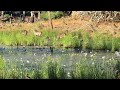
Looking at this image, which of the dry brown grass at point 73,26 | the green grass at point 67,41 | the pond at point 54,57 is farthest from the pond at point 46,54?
the dry brown grass at point 73,26

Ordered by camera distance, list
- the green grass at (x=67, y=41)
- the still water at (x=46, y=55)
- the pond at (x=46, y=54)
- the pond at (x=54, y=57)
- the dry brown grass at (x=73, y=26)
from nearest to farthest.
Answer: the pond at (x=54, y=57)
the still water at (x=46, y=55)
the pond at (x=46, y=54)
the green grass at (x=67, y=41)
the dry brown grass at (x=73, y=26)

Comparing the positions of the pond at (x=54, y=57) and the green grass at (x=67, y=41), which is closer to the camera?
the pond at (x=54, y=57)

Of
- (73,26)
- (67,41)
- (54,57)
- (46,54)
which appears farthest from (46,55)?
(73,26)

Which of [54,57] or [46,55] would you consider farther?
[46,55]

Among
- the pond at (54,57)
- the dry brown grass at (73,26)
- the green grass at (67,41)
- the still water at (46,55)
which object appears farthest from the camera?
the dry brown grass at (73,26)

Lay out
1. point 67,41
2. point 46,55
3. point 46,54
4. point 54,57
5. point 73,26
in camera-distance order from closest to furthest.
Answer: point 54,57
point 46,55
point 46,54
point 67,41
point 73,26

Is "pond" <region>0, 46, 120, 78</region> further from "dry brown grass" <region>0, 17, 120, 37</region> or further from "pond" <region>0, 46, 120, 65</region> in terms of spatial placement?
"dry brown grass" <region>0, 17, 120, 37</region>

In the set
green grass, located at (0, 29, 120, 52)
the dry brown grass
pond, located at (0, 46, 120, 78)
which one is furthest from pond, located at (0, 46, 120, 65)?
the dry brown grass

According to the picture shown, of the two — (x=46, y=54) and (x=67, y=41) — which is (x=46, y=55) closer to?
(x=46, y=54)

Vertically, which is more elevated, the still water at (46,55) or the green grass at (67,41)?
the green grass at (67,41)

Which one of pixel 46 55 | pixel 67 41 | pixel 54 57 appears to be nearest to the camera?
pixel 54 57

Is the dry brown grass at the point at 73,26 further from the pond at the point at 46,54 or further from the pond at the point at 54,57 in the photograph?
the pond at the point at 54,57
